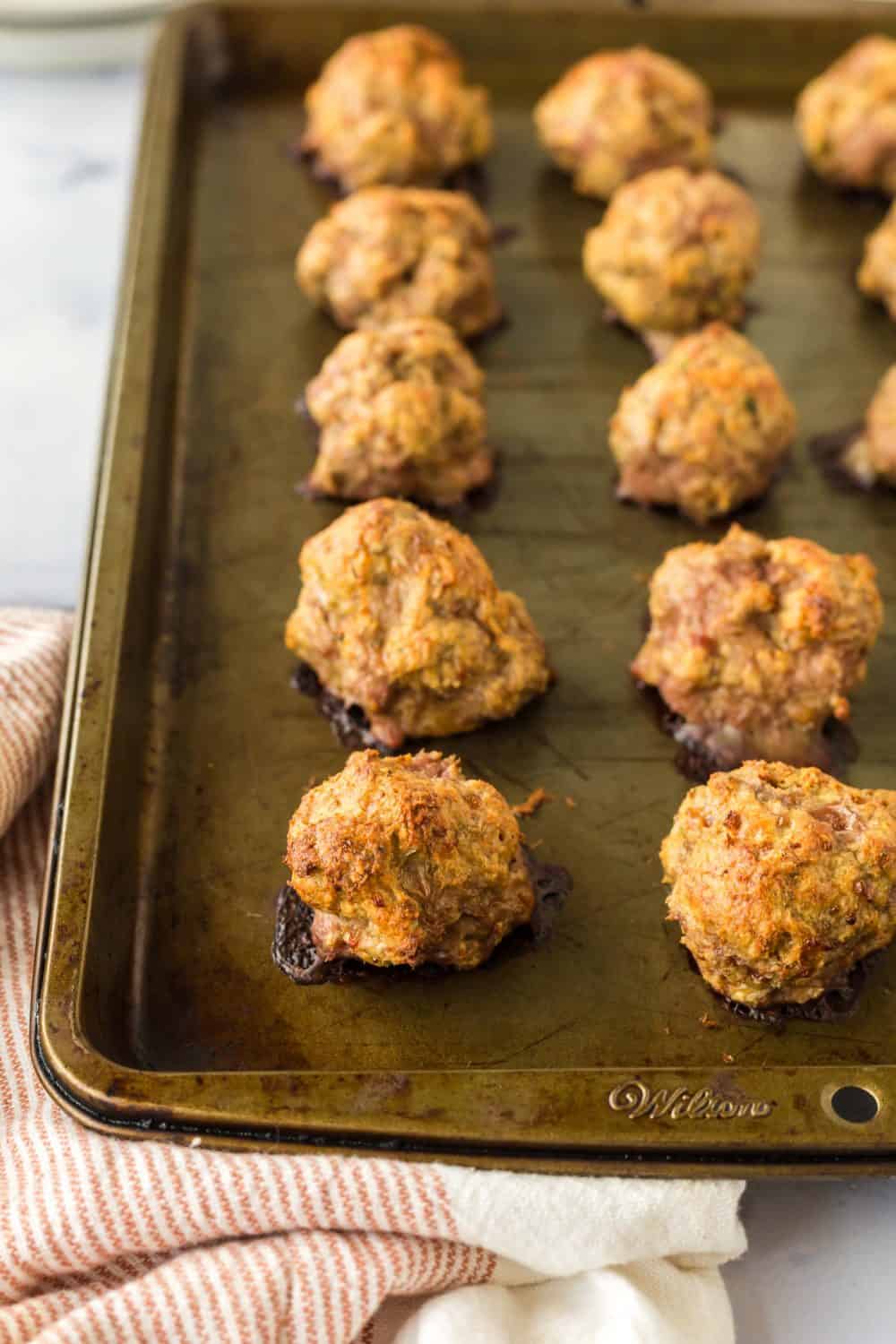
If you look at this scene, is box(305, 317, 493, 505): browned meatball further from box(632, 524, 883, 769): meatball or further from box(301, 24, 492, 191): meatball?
box(301, 24, 492, 191): meatball

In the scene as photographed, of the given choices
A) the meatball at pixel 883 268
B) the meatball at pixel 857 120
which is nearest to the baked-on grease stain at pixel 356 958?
the meatball at pixel 883 268

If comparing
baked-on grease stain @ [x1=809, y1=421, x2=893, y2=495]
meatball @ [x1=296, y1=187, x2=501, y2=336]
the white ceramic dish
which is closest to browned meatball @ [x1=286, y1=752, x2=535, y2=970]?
baked-on grease stain @ [x1=809, y1=421, x2=893, y2=495]

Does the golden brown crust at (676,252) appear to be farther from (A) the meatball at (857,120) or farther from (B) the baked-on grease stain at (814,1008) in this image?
(B) the baked-on grease stain at (814,1008)

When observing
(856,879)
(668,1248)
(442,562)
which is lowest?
(668,1248)

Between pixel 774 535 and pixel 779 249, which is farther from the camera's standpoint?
pixel 779 249

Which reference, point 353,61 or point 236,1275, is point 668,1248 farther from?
point 353,61

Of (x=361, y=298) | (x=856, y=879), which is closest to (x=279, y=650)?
(x=361, y=298)
